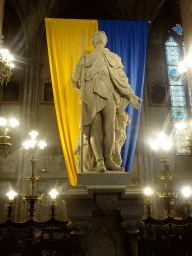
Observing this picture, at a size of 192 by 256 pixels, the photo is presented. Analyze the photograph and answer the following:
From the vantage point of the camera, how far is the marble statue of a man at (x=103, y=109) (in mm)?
3092

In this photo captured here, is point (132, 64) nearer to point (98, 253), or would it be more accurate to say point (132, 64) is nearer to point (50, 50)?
point (50, 50)

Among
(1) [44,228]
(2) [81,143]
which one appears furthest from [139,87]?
(1) [44,228]

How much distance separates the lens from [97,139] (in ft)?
10.2

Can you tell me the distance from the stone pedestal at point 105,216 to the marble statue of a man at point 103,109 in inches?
14.6

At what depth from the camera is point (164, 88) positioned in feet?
30.5

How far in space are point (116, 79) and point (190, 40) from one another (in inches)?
153

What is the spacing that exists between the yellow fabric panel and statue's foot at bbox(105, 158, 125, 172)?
332 cm

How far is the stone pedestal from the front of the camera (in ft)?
8.41

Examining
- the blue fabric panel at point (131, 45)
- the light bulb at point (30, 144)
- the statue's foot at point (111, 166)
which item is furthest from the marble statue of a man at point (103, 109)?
the blue fabric panel at point (131, 45)

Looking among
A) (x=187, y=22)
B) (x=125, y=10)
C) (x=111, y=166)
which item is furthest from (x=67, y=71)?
(x=125, y=10)

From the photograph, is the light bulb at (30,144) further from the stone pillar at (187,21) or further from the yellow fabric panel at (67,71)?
the stone pillar at (187,21)

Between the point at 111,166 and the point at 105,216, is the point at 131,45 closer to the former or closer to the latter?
the point at 111,166

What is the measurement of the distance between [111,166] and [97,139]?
413 mm

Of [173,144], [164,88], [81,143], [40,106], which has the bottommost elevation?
[81,143]
